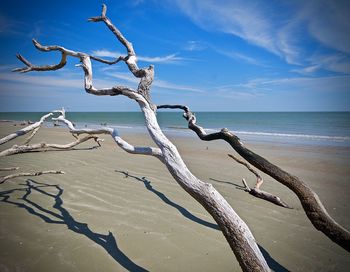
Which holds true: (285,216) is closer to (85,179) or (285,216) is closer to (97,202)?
(97,202)

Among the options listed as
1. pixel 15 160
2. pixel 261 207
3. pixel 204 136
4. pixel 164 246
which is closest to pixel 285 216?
pixel 261 207

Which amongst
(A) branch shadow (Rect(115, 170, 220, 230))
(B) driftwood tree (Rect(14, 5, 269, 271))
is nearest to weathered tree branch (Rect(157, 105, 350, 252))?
(B) driftwood tree (Rect(14, 5, 269, 271))

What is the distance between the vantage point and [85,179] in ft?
19.1

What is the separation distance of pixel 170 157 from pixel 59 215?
9.49 feet

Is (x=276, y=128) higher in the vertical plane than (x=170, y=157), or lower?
higher

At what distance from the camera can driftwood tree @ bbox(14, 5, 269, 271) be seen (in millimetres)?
1645

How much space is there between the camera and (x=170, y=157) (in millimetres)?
2107

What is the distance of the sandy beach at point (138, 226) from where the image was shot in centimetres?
277

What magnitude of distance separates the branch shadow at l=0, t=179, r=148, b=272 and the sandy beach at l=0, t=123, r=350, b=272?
0.01 metres

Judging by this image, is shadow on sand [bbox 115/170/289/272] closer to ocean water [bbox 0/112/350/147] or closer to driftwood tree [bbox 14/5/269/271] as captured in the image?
driftwood tree [bbox 14/5/269/271]

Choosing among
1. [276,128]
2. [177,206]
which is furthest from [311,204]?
[276,128]

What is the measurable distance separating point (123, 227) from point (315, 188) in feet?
18.2

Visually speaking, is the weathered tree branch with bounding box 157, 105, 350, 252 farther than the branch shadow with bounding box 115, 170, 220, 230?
No

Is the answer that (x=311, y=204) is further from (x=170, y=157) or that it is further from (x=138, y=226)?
(x=138, y=226)
